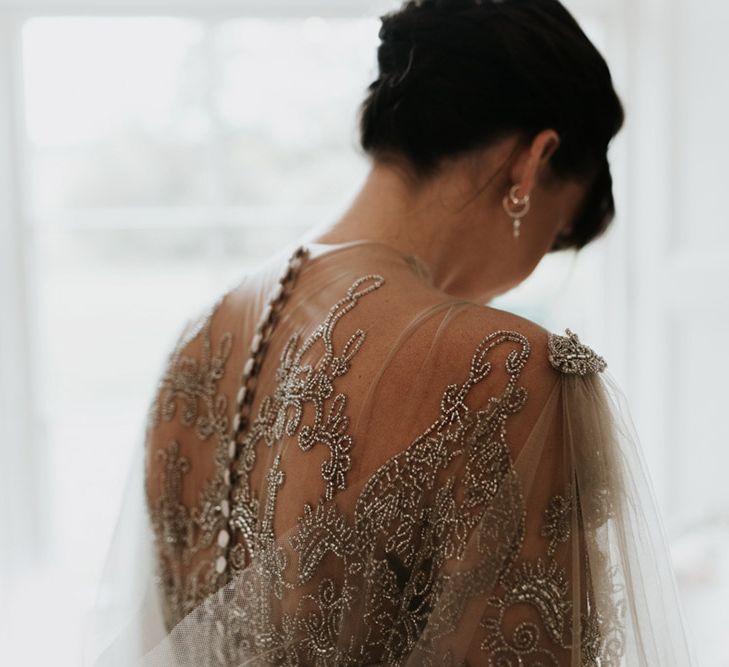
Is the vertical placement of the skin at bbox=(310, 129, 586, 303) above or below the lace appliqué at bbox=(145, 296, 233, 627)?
above

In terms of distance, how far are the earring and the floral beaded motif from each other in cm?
25

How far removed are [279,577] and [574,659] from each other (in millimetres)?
272

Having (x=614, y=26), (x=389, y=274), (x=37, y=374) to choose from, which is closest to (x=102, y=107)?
(x=37, y=374)

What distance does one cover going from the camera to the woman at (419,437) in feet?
2.49

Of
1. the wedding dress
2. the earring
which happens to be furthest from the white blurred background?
the wedding dress

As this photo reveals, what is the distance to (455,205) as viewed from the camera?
983 millimetres

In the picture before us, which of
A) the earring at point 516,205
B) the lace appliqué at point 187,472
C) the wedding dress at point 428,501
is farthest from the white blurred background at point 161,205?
the wedding dress at point 428,501

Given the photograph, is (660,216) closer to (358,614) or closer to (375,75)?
(375,75)

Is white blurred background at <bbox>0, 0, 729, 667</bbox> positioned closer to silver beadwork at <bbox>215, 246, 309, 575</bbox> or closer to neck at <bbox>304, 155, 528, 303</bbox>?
neck at <bbox>304, 155, 528, 303</bbox>

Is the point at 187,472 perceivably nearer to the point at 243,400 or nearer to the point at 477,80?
the point at 243,400

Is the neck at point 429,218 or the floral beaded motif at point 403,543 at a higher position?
the neck at point 429,218

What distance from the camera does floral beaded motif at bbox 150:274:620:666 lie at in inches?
29.7

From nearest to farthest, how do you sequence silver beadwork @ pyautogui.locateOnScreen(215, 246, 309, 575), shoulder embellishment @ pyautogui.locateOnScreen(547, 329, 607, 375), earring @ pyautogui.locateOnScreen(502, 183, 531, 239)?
shoulder embellishment @ pyautogui.locateOnScreen(547, 329, 607, 375), silver beadwork @ pyautogui.locateOnScreen(215, 246, 309, 575), earring @ pyautogui.locateOnScreen(502, 183, 531, 239)

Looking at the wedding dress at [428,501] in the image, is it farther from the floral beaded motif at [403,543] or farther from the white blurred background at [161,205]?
the white blurred background at [161,205]
